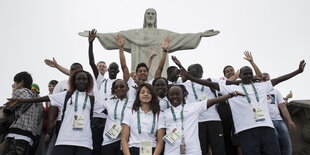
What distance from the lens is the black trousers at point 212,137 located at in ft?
17.7

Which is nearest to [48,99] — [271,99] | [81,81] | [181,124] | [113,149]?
[81,81]

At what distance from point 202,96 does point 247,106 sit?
85cm

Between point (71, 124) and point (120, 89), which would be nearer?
point (71, 124)

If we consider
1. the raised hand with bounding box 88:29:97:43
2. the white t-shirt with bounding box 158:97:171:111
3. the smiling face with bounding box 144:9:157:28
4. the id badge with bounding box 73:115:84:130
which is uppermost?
the smiling face with bounding box 144:9:157:28

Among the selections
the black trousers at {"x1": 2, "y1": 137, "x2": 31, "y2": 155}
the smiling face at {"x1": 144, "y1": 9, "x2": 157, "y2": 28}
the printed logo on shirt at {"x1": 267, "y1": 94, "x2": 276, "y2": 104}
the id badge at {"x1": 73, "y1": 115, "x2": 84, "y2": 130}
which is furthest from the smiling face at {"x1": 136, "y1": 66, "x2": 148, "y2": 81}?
the smiling face at {"x1": 144, "y1": 9, "x2": 157, "y2": 28}

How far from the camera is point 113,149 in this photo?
493 centimetres

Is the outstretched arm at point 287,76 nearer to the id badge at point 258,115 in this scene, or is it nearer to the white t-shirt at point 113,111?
the id badge at point 258,115

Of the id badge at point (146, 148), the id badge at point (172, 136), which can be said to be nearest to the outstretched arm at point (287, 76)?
the id badge at point (172, 136)

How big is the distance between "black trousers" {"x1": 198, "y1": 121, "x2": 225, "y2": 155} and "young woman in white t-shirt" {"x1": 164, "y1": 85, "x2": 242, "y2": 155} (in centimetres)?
70

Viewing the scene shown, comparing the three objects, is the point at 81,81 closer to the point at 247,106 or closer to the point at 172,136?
the point at 172,136

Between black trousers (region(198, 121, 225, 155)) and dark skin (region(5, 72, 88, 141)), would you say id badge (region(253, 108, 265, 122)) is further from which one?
dark skin (region(5, 72, 88, 141))

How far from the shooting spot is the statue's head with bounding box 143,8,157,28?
11.2m

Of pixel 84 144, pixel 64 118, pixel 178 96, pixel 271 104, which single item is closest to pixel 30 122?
pixel 64 118

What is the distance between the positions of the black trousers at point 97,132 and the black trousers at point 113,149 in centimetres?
62
